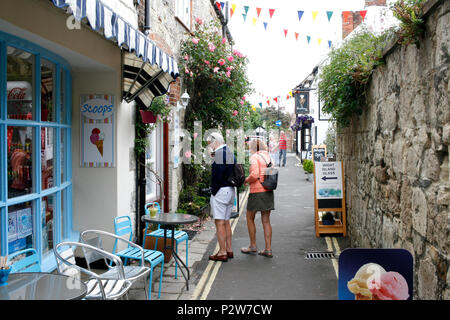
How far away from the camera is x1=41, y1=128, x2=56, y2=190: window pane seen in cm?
441

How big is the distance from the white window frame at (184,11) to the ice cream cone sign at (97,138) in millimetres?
3810

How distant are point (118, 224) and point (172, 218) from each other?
2.15 ft

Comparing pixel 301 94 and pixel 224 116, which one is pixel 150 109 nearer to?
pixel 224 116

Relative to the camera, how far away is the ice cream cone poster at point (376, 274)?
7.95ft

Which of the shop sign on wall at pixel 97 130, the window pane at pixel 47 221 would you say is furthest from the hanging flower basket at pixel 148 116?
the window pane at pixel 47 221

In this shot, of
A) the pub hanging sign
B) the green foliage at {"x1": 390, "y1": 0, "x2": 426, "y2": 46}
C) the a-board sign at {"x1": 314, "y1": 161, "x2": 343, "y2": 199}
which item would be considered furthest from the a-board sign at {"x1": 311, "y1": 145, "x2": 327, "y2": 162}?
the green foliage at {"x1": 390, "y1": 0, "x2": 426, "y2": 46}


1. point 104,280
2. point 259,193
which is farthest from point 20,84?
point 259,193

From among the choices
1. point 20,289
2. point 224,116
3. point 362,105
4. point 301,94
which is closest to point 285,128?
point 301,94

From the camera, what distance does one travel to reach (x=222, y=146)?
18.7 ft

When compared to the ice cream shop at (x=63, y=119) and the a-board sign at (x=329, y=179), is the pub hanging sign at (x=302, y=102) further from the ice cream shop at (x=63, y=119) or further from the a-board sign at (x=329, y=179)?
the ice cream shop at (x=63, y=119)

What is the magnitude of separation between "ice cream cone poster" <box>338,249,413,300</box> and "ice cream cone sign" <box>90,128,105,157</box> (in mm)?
3713

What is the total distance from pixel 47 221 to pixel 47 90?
1.49 metres

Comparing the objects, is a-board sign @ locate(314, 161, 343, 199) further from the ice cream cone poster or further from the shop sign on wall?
the ice cream cone poster

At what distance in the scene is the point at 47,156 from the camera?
4543 millimetres
